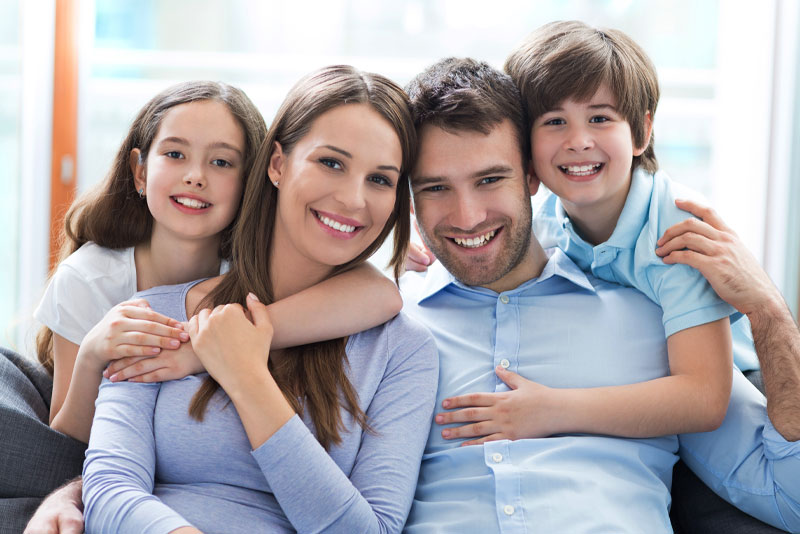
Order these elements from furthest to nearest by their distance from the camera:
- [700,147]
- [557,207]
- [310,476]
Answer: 1. [700,147]
2. [557,207]
3. [310,476]

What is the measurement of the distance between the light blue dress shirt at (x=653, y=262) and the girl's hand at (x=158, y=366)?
0.92 metres

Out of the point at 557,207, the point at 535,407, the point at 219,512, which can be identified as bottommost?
the point at 219,512

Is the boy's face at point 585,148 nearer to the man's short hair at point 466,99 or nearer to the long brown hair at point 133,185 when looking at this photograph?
the man's short hair at point 466,99

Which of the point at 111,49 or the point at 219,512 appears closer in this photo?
the point at 219,512

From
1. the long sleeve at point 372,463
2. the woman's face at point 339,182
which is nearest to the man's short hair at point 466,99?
the woman's face at point 339,182

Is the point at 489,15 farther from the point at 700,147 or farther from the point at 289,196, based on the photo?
the point at 289,196

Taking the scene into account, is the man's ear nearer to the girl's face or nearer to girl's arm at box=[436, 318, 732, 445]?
girl's arm at box=[436, 318, 732, 445]

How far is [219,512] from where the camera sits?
4.27 feet

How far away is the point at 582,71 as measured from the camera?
1.66 metres

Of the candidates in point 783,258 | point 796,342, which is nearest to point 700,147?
point 783,258

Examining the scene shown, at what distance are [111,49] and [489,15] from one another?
5.63 feet

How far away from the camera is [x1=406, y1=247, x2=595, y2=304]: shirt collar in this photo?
171 centimetres

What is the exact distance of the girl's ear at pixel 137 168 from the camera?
1.82m

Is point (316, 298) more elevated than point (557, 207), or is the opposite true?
point (557, 207)
